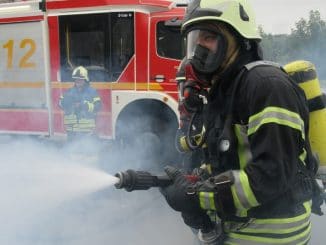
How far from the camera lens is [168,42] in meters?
6.80

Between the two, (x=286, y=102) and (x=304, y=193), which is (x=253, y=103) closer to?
(x=286, y=102)

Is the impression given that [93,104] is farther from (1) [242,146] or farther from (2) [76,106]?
(1) [242,146]

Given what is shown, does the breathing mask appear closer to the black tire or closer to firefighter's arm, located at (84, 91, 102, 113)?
the black tire

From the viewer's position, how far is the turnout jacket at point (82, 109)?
273 inches

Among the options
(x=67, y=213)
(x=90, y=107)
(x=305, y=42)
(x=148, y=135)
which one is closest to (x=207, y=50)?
(x=67, y=213)

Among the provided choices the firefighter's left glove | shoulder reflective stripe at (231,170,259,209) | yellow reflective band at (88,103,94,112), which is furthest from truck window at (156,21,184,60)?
shoulder reflective stripe at (231,170,259,209)

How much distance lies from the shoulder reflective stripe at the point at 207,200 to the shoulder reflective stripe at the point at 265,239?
0.22 metres

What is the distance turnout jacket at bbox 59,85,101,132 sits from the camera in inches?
273

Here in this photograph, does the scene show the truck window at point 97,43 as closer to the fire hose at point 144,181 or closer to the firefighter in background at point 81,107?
the firefighter in background at point 81,107

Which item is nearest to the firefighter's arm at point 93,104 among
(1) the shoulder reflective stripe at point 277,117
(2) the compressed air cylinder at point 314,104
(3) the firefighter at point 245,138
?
(2) the compressed air cylinder at point 314,104

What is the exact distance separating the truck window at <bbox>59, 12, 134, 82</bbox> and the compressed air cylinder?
5.04m

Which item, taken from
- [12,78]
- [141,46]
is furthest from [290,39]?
[12,78]

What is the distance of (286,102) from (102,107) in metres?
5.90

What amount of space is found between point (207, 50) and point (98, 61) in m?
5.74
